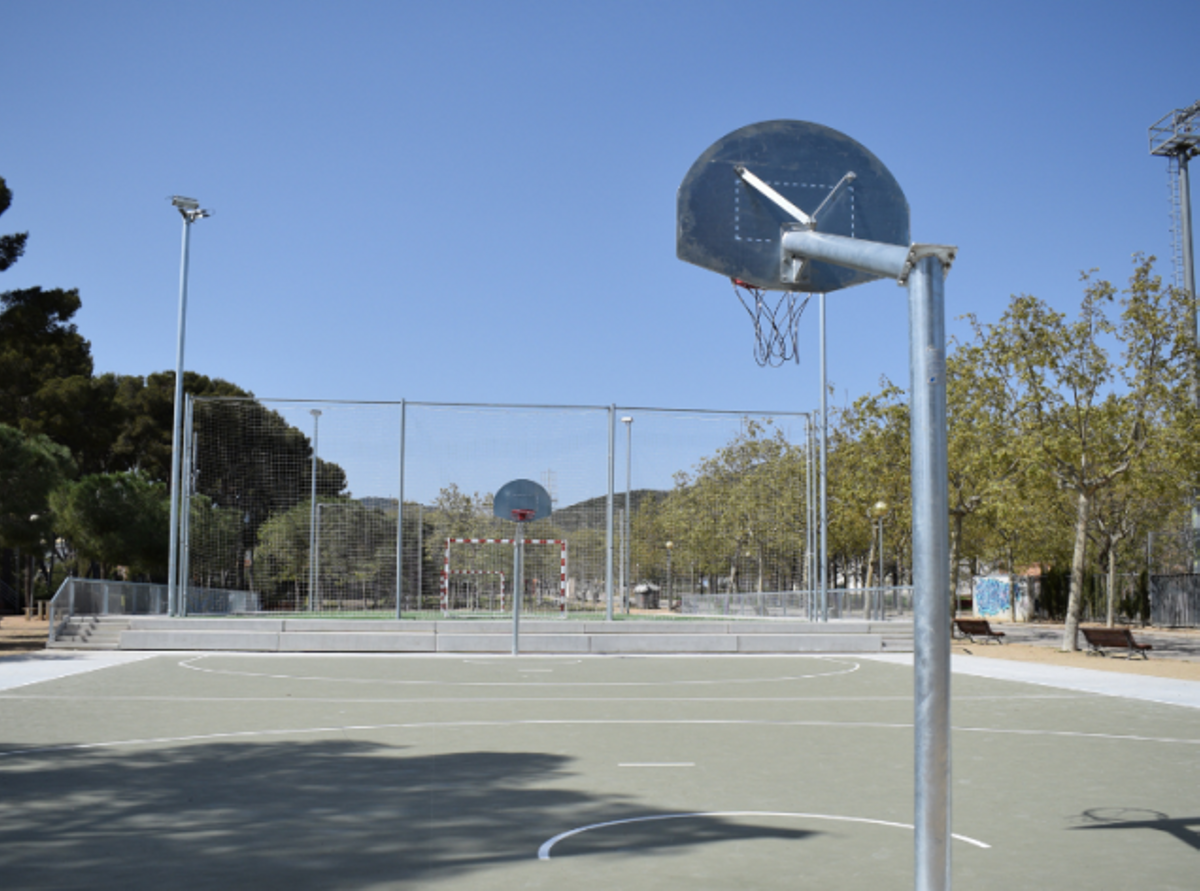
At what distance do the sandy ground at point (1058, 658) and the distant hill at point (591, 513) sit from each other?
7.94 m

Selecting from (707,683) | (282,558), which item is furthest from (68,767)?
(282,558)

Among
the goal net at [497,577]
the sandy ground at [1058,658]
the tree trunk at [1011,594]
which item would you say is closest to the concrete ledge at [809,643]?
the sandy ground at [1058,658]

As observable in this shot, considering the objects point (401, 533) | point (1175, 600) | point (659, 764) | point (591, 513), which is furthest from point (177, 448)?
point (1175, 600)

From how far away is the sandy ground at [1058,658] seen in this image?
19.2 m

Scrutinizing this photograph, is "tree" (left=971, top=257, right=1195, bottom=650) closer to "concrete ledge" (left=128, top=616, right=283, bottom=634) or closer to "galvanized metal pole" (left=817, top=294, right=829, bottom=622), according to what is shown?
"galvanized metal pole" (left=817, top=294, right=829, bottom=622)

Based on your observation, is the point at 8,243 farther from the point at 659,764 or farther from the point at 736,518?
the point at 659,764

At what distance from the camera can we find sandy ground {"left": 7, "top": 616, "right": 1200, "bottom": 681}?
758 inches

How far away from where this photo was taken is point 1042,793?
23.3 ft

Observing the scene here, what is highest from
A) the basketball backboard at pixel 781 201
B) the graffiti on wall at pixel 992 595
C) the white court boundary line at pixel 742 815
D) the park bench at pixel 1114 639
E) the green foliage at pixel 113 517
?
the basketball backboard at pixel 781 201

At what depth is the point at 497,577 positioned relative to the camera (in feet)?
79.7

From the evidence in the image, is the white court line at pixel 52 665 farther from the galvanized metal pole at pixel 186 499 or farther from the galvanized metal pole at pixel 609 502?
the galvanized metal pole at pixel 609 502

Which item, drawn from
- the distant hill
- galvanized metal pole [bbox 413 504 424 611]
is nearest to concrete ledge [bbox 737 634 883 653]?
the distant hill

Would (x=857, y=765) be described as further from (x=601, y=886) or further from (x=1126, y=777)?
(x=601, y=886)

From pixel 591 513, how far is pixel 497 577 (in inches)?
101
